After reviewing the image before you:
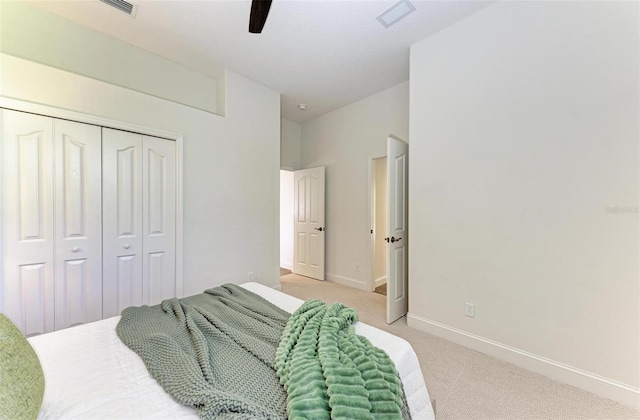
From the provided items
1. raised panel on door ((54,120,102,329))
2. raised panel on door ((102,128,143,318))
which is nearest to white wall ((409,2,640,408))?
raised panel on door ((102,128,143,318))

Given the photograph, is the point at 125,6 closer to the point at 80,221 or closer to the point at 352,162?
the point at 80,221

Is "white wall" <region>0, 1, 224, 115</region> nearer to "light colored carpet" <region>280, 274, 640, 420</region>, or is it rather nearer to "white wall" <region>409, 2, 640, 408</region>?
"white wall" <region>409, 2, 640, 408</region>

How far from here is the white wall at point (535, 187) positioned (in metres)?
1.62

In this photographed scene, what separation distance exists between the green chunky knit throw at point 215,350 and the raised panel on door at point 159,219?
1.15 metres

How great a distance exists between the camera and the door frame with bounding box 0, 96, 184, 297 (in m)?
1.92

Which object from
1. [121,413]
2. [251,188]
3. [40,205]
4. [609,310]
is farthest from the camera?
[251,188]

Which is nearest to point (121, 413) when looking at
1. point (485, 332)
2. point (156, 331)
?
point (156, 331)

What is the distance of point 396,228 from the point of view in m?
2.84

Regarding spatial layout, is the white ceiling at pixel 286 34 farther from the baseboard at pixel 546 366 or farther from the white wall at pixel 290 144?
the baseboard at pixel 546 366

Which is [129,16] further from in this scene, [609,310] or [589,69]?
[609,310]

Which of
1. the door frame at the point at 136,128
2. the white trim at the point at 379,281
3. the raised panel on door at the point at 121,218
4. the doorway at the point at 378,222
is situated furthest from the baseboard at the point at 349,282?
the raised panel on door at the point at 121,218

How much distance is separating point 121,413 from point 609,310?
2638mm

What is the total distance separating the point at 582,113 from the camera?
1.73 metres

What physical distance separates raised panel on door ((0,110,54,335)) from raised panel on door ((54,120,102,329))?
2.1 inches
